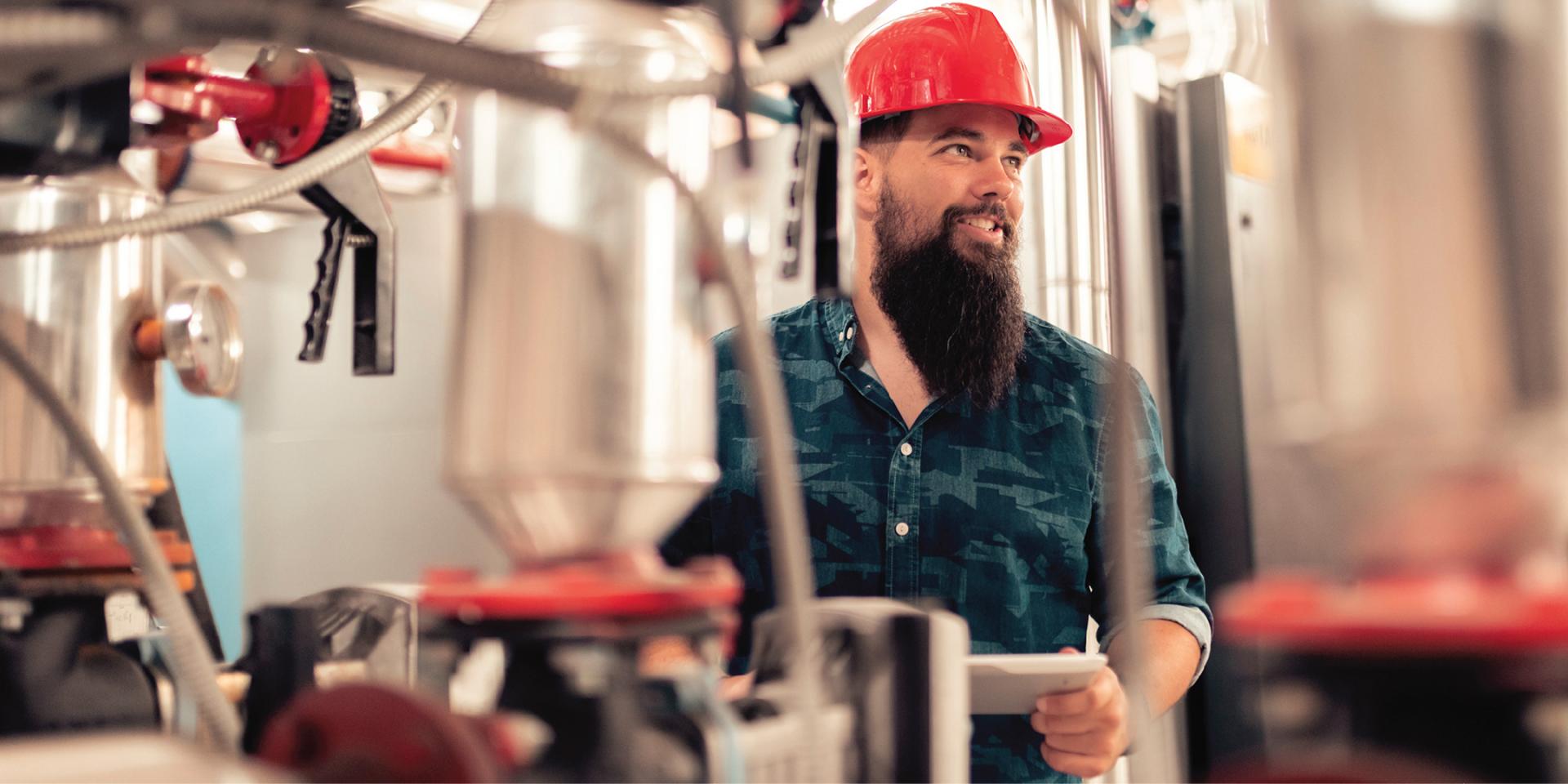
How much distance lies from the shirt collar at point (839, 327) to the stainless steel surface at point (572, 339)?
1.27 m

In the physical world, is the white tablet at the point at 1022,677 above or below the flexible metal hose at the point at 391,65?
below

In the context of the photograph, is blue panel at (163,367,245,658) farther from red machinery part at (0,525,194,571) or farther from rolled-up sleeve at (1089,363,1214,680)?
red machinery part at (0,525,194,571)

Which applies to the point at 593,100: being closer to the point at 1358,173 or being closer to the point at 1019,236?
the point at 1358,173

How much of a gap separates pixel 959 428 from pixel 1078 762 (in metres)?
0.52

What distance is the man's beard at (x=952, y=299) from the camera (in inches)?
67.6

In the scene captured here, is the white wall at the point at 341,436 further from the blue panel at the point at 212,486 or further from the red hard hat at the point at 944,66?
the red hard hat at the point at 944,66

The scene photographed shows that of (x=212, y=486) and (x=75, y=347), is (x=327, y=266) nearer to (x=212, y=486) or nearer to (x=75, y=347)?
(x=75, y=347)

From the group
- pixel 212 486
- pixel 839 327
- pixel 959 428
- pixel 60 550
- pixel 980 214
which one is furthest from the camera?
pixel 212 486

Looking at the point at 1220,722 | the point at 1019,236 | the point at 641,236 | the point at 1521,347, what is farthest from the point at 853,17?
the point at 1220,722

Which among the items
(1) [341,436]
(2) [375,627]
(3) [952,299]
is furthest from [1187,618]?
(1) [341,436]

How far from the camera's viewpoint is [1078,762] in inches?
49.1

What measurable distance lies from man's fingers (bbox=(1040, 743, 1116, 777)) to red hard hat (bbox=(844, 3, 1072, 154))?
857 millimetres

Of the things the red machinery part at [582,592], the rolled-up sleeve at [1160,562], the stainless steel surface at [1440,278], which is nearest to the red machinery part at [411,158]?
the rolled-up sleeve at [1160,562]

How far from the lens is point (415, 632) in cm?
70
